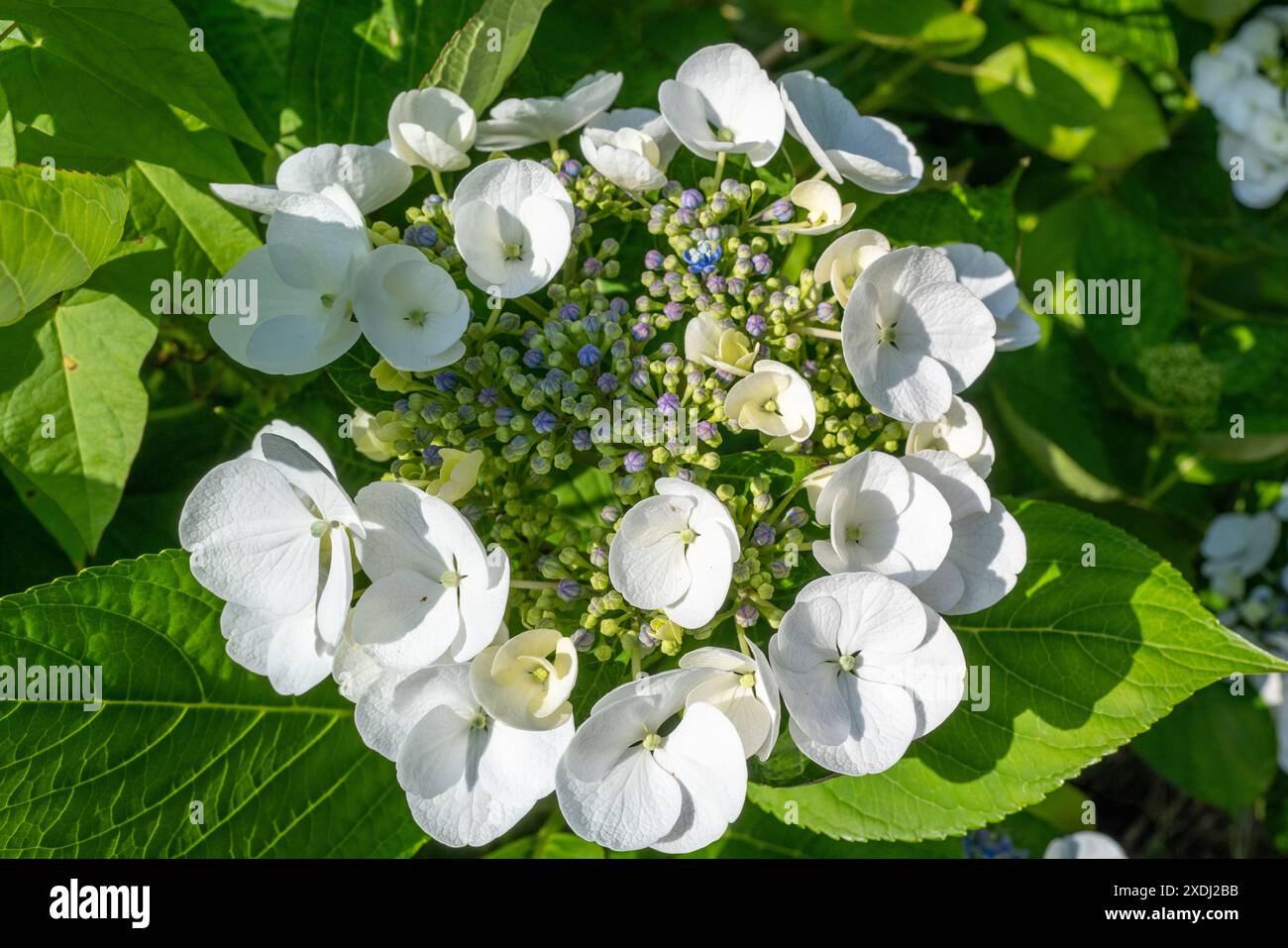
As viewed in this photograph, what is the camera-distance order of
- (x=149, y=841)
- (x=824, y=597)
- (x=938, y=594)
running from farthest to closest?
1. (x=149, y=841)
2. (x=938, y=594)
3. (x=824, y=597)

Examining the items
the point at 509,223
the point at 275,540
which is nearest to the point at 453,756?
the point at 275,540

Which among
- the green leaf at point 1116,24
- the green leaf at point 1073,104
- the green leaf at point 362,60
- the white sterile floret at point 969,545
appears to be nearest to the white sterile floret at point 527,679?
the white sterile floret at point 969,545

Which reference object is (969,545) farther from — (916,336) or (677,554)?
(677,554)

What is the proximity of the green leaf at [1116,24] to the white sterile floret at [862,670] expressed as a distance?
193 centimetres

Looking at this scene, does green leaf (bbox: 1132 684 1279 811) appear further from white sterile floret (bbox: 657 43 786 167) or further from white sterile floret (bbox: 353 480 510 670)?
white sterile floret (bbox: 353 480 510 670)

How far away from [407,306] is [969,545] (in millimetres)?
827

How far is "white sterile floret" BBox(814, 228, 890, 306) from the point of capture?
143cm

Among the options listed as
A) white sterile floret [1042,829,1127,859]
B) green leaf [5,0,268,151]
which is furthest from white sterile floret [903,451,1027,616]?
white sterile floret [1042,829,1127,859]

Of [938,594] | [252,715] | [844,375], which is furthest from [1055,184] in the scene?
[252,715]

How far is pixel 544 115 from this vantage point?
1.51 metres

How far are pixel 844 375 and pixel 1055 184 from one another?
1.71m

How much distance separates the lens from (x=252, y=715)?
161 cm

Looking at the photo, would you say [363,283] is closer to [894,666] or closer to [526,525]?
[526,525]

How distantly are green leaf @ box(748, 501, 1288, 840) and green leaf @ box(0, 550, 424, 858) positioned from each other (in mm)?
721
